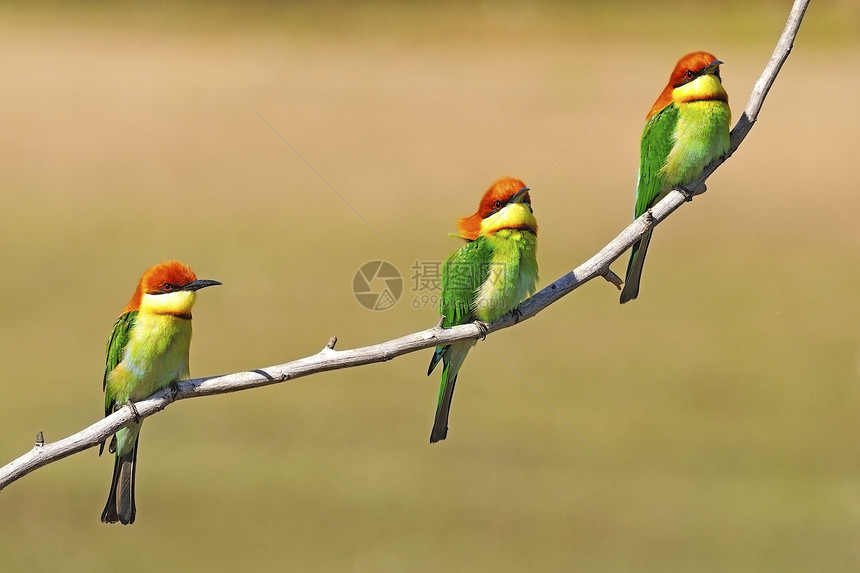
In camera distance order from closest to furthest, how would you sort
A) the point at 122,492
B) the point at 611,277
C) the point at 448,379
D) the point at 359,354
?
1. the point at 359,354
2. the point at 611,277
3. the point at 122,492
4. the point at 448,379

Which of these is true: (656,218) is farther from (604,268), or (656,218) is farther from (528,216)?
(528,216)

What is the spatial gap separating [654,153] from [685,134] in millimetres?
91

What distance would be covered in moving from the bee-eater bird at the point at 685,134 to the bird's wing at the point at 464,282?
330mm

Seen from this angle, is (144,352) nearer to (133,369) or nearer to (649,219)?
(133,369)

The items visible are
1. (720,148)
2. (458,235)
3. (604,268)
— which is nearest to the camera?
(604,268)

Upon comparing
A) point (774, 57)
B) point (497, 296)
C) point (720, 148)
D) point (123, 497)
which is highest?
point (774, 57)

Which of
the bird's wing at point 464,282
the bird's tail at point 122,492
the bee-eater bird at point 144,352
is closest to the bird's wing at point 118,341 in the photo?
the bee-eater bird at point 144,352

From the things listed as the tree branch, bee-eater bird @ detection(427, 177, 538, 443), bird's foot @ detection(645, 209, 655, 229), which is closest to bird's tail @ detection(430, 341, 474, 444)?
bee-eater bird @ detection(427, 177, 538, 443)

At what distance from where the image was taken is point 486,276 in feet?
7.02

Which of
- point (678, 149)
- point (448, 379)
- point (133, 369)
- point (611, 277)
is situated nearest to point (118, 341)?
point (133, 369)

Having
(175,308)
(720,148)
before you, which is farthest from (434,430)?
(720,148)

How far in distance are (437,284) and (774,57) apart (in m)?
0.99

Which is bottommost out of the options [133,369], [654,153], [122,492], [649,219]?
[122,492]

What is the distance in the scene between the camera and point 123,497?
6.73ft
